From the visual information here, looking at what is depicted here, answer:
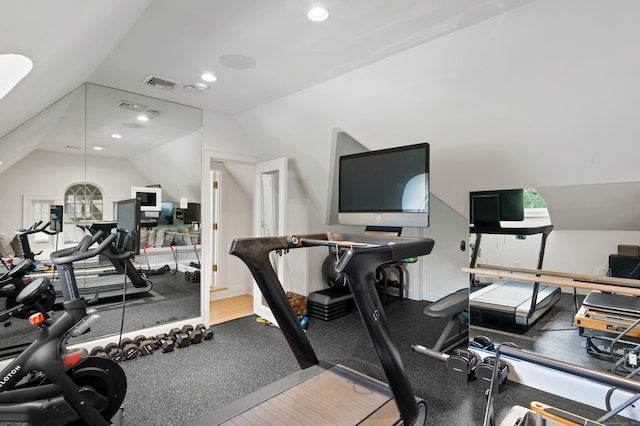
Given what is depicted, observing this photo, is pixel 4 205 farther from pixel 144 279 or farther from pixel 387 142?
pixel 387 142

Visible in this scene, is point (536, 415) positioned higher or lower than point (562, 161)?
lower

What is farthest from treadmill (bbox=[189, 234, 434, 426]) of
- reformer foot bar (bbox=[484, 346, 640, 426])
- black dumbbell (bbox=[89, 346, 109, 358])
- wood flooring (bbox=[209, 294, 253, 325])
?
wood flooring (bbox=[209, 294, 253, 325])

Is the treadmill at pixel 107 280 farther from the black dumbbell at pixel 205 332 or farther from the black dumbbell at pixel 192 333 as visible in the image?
the black dumbbell at pixel 205 332

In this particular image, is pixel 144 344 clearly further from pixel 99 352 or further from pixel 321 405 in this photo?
pixel 321 405

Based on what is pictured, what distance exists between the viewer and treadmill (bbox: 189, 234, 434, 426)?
5.80 feet

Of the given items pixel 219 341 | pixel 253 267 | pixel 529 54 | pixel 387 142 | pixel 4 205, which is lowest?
pixel 219 341

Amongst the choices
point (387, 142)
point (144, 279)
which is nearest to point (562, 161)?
point (387, 142)

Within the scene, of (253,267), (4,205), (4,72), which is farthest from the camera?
(4,205)

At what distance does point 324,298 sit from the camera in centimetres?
445

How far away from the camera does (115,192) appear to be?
3545 mm

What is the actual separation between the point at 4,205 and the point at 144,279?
4.76ft

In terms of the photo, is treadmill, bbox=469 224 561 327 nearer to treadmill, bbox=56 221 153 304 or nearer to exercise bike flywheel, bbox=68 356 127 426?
exercise bike flywheel, bbox=68 356 127 426

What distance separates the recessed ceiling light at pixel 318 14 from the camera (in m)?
2.07

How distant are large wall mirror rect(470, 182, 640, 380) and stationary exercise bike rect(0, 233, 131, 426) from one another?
306cm
